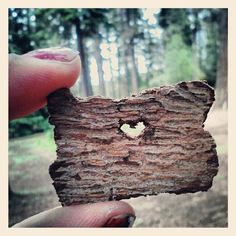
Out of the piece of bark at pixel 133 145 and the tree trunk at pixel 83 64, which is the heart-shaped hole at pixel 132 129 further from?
the tree trunk at pixel 83 64

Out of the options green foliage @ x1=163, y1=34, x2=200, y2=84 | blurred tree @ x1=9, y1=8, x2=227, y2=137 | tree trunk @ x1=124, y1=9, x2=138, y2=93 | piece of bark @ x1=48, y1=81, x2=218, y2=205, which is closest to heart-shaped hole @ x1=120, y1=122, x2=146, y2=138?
piece of bark @ x1=48, y1=81, x2=218, y2=205

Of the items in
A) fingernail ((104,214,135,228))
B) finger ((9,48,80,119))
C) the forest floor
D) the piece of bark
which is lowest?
the forest floor

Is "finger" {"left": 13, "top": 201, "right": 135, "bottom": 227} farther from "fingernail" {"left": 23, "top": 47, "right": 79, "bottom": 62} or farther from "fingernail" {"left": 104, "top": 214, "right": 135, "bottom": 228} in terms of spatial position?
"fingernail" {"left": 23, "top": 47, "right": 79, "bottom": 62}

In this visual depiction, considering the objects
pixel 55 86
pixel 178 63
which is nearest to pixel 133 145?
pixel 55 86

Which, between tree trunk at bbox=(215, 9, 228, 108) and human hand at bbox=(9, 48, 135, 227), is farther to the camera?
tree trunk at bbox=(215, 9, 228, 108)

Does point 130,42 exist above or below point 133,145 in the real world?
above

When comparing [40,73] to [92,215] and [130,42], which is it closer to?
[92,215]

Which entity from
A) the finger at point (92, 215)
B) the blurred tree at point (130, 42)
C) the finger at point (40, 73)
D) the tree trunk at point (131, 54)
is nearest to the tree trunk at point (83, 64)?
the blurred tree at point (130, 42)
